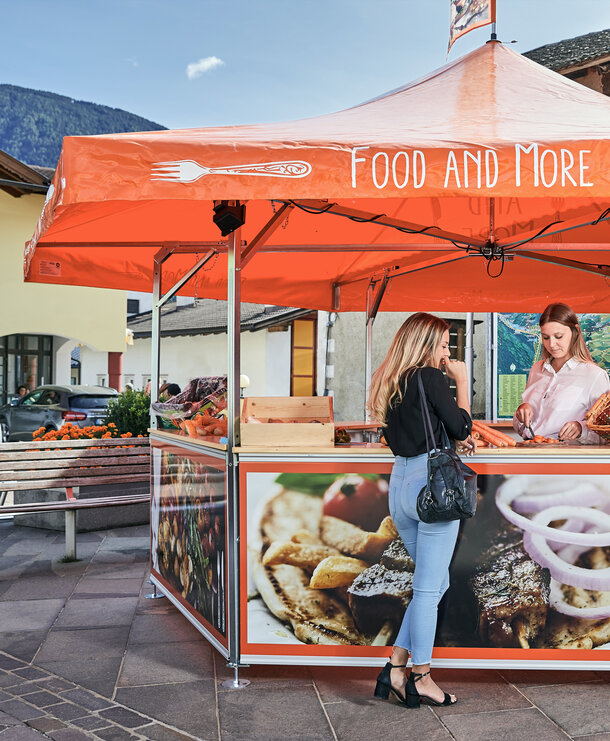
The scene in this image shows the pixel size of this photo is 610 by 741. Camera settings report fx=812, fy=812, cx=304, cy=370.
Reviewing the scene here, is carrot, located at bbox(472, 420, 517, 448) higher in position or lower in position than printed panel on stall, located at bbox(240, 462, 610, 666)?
higher

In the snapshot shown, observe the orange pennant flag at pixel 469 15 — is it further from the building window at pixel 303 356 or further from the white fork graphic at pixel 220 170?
the building window at pixel 303 356

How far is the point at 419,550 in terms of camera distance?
3785 millimetres

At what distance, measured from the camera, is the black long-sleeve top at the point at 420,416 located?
3.65 meters

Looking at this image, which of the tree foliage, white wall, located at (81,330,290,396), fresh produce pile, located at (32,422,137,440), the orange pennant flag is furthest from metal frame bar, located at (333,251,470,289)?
the tree foliage

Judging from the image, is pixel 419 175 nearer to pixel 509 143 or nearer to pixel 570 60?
pixel 509 143

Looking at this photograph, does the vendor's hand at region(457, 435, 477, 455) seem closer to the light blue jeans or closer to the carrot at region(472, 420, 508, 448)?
the carrot at region(472, 420, 508, 448)

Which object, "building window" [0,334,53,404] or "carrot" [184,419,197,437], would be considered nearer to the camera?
"carrot" [184,419,197,437]

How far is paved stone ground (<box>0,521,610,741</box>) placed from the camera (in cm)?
361

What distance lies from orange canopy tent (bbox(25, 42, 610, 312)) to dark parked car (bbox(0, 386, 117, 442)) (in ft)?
35.9

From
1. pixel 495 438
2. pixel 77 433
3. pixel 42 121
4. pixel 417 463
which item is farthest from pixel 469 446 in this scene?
pixel 42 121

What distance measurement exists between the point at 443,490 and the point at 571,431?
152cm

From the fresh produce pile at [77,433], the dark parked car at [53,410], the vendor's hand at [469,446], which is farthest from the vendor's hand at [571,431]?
the dark parked car at [53,410]

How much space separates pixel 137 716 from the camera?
377 cm

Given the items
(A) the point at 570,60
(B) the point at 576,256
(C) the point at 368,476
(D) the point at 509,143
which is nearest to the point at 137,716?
(C) the point at 368,476
